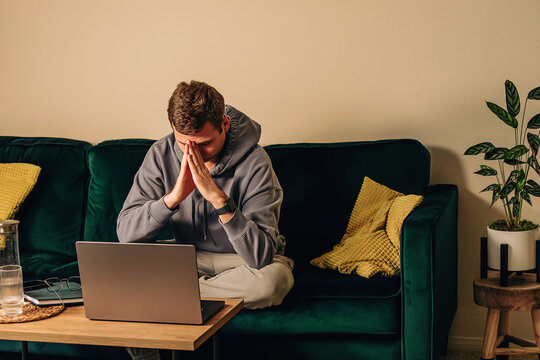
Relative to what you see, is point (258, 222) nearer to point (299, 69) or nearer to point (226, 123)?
point (226, 123)

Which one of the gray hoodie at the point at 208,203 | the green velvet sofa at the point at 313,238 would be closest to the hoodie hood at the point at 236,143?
the gray hoodie at the point at 208,203

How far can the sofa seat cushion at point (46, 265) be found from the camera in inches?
90.1

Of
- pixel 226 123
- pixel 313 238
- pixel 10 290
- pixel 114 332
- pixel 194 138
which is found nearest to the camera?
pixel 114 332

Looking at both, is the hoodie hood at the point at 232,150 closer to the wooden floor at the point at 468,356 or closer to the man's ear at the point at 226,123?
the man's ear at the point at 226,123

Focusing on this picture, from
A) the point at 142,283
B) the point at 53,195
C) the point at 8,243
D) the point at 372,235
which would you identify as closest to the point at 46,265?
the point at 53,195

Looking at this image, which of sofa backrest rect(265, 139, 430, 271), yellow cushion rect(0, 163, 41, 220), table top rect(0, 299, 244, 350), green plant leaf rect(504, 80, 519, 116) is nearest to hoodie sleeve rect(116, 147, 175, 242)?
table top rect(0, 299, 244, 350)

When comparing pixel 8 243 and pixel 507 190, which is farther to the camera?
pixel 507 190

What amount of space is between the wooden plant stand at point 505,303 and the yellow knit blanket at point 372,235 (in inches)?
13.5

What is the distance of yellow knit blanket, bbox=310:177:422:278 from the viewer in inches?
82.4

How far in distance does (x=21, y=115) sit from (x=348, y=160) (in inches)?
69.3

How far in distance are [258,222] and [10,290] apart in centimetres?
75

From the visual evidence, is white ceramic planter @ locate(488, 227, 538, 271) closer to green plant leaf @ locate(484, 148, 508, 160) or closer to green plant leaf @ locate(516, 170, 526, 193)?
green plant leaf @ locate(516, 170, 526, 193)

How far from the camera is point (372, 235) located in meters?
2.17

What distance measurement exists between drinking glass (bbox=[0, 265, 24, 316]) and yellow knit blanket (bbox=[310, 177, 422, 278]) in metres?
1.09
